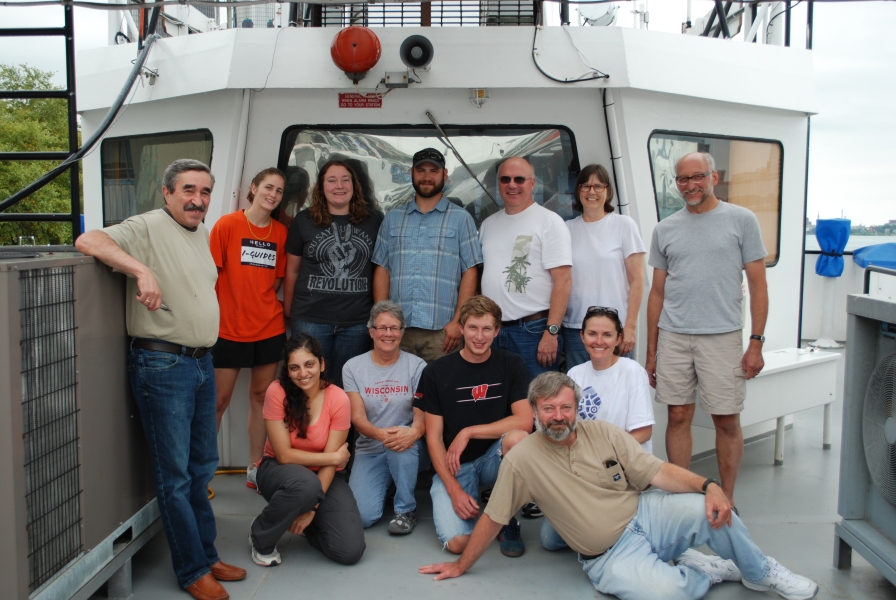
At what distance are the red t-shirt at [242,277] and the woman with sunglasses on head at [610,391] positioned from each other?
5.49ft

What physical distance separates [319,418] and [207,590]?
84 centimetres

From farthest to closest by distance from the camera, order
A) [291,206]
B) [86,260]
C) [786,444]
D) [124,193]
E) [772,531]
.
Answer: [786,444] → [124,193] → [291,206] → [772,531] → [86,260]

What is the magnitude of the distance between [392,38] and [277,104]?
76 centimetres

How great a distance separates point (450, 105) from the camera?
403 cm

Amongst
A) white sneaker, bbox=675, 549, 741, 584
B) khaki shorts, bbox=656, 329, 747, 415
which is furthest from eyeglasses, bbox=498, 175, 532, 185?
white sneaker, bbox=675, 549, 741, 584

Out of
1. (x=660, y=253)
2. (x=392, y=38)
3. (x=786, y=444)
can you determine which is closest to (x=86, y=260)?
(x=392, y=38)

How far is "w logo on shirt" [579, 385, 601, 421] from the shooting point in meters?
3.27

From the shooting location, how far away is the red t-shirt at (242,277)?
372 cm

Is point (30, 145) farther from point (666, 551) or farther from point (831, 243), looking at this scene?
point (666, 551)

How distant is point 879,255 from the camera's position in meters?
8.89

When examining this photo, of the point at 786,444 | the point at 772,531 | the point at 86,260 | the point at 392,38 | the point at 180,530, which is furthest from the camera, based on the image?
the point at 786,444

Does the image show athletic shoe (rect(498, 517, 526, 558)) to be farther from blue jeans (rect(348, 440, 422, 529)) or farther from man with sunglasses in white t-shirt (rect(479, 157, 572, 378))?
man with sunglasses in white t-shirt (rect(479, 157, 572, 378))

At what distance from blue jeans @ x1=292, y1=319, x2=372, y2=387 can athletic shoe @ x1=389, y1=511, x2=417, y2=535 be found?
0.83 m

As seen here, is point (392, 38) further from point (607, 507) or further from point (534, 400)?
point (607, 507)
